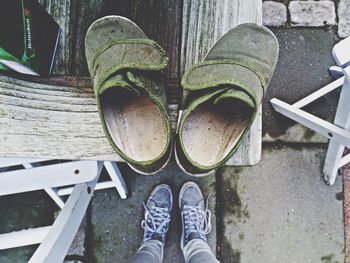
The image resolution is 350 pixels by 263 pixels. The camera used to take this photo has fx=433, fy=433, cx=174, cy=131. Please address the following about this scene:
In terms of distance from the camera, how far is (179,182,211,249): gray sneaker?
2061 mm

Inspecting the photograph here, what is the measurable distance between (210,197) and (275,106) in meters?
0.55

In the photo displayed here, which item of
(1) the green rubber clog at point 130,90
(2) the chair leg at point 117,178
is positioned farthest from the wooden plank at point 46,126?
(2) the chair leg at point 117,178

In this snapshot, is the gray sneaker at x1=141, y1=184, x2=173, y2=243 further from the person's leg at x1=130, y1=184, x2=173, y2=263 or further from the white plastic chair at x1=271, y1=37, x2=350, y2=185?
the white plastic chair at x1=271, y1=37, x2=350, y2=185

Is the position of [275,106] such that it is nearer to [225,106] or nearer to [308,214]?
[308,214]

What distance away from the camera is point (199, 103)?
107 centimetres

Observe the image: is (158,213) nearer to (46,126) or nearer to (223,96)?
(46,126)

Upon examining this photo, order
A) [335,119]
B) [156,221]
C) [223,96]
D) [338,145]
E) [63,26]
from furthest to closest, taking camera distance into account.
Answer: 1. [156,221]
2. [338,145]
3. [335,119]
4. [63,26]
5. [223,96]

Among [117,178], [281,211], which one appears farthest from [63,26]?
[281,211]

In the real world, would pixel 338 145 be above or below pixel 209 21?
below

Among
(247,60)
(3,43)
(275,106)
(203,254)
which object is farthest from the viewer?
(275,106)

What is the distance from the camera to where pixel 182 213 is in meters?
2.15

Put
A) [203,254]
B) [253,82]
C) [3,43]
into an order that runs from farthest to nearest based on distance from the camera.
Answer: [203,254] < [253,82] < [3,43]

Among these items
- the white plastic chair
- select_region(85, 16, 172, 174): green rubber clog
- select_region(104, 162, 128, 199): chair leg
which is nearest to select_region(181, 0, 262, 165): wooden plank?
select_region(85, 16, 172, 174): green rubber clog

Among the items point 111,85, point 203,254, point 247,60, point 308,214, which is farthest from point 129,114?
point 308,214
